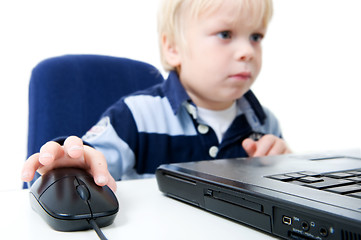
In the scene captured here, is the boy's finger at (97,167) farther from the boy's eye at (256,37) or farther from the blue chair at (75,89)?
the boy's eye at (256,37)

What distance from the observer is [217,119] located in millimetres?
970

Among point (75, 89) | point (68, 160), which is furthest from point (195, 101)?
point (68, 160)

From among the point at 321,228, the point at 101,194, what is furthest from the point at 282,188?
the point at 101,194

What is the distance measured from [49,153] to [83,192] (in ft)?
0.28

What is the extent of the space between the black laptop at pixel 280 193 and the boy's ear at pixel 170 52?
1.65 feet

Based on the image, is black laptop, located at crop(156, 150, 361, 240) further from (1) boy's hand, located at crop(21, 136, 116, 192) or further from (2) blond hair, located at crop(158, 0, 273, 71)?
(2) blond hair, located at crop(158, 0, 273, 71)

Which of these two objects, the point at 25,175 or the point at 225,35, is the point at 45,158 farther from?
the point at 225,35

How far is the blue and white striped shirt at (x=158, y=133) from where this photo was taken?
31.8 inches

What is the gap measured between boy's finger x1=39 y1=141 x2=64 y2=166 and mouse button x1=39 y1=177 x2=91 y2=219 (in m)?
0.05

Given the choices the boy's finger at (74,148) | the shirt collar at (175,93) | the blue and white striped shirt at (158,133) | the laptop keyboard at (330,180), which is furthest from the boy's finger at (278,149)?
the boy's finger at (74,148)

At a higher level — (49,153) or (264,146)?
(49,153)

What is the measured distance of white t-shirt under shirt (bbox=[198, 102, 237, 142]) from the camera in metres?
0.95

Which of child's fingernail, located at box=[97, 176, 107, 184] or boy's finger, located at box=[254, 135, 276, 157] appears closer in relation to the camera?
child's fingernail, located at box=[97, 176, 107, 184]

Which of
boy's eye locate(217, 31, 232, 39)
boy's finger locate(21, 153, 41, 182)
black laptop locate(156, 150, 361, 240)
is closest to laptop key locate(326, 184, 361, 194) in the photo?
black laptop locate(156, 150, 361, 240)
